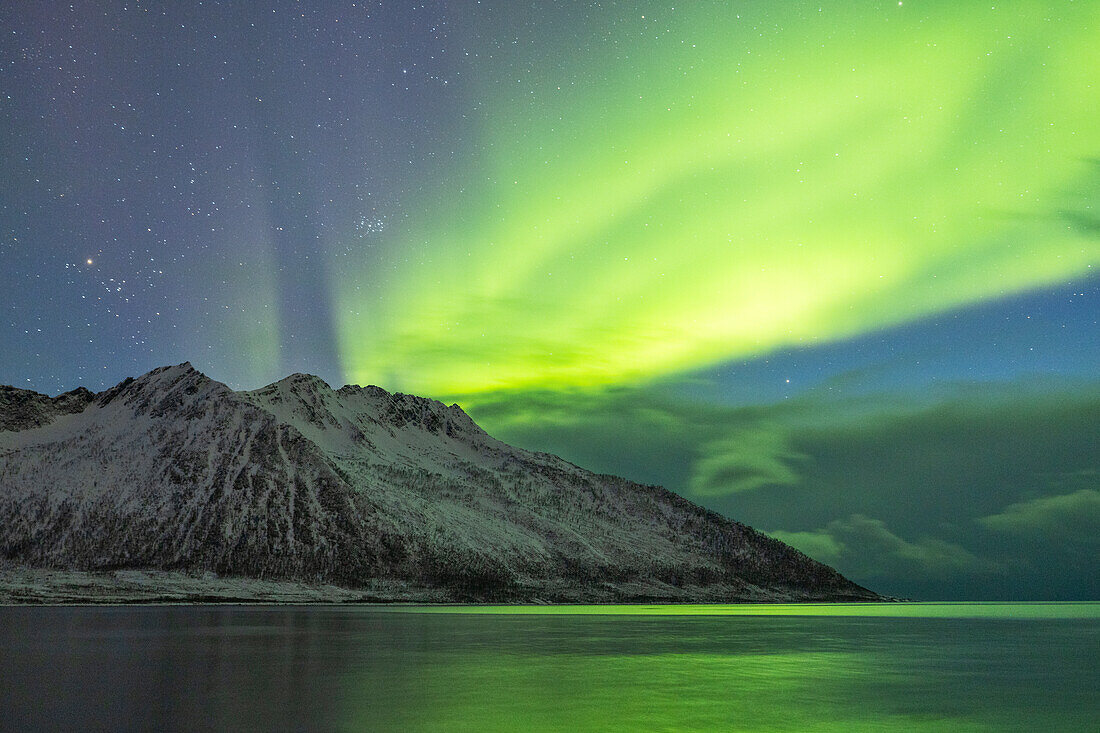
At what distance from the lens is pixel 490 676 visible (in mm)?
50469

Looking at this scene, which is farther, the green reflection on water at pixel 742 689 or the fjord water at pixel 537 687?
the green reflection on water at pixel 742 689

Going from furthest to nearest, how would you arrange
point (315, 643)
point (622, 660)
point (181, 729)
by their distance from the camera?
point (315, 643) → point (622, 660) → point (181, 729)

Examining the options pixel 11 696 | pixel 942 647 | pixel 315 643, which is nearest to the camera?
pixel 11 696

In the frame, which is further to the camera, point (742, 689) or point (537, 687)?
point (537, 687)

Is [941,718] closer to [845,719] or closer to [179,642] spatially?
[845,719]

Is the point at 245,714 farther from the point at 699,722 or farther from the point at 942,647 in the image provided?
the point at 942,647

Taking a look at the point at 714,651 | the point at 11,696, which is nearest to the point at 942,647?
the point at 714,651

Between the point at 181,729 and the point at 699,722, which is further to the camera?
the point at 699,722

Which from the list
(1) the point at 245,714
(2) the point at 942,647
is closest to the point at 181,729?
(1) the point at 245,714

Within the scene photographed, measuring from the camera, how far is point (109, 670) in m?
52.9

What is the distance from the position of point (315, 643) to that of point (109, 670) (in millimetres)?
30257

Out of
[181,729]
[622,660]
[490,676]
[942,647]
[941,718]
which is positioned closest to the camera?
[181,729]

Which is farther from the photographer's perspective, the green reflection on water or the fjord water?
the green reflection on water

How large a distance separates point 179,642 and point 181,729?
58751mm
